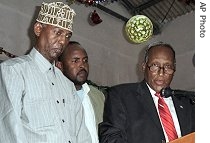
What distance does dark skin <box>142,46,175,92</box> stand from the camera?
2.28 meters

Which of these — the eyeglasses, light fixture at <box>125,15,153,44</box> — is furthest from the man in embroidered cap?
light fixture at <box>125,15,153,44</box>

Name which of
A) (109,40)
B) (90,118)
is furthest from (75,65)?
(109,40)

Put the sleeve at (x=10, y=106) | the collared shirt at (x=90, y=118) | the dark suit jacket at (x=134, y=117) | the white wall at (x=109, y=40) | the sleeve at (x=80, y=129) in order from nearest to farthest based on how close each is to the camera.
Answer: the sleeve at (x=10, y=106) → the dark suit jacket at (x=134, y=117) → the sleeve at (x=80, y=129) → the collared shirt at (x=90, y=118) → the white wall at (x=109, y=40)

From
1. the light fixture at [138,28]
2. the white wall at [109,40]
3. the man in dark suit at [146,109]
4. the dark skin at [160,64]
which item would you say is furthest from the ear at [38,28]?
the white wall at [109,40]

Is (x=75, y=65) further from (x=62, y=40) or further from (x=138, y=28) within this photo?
(x=138, y=28)

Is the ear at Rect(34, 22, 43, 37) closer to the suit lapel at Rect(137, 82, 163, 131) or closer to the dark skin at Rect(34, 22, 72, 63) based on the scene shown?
the dark skin at Rect(34, 22, 72, 63)

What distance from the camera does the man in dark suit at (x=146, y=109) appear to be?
77.7 inches

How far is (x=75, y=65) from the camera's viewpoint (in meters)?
3.28

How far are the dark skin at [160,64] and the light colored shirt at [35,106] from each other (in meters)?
0.50

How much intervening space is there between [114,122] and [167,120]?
0.34m

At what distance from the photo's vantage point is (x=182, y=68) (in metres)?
8.05

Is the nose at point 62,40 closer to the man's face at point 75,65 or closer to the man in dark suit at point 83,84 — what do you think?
the man in dark suit at point 83,84

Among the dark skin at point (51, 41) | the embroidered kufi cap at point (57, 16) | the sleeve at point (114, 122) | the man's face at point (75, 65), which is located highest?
the embroidered kufi cap at point (57, 16)
